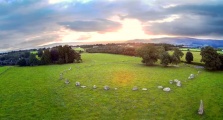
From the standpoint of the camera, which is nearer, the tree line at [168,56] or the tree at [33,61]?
the tree line at [168,56]

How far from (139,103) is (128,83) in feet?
45.8

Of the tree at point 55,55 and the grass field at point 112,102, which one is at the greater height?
the tree at point 55,55

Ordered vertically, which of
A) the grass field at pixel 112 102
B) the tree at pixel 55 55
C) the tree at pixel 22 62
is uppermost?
the tree at pixel 55 55

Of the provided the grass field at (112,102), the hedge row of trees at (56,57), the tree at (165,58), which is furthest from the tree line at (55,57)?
the grass field at (112,102)

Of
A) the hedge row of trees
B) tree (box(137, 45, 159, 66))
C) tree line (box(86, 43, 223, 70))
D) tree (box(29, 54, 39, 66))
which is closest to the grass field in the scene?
tree line (box(86, 43, 223, 70))

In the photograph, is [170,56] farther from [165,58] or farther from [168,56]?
[165,58]

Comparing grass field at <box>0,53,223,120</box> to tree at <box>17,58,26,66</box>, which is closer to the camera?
grass field at <box>0,53,223,120</box>

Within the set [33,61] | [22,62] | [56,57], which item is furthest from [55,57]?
[22,62]

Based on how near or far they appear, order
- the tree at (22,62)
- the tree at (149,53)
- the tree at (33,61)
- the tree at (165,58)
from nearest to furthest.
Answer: the tree at (165,58)
the tree at (149,53)
the tree at (33,61)
the tree at (22,62)

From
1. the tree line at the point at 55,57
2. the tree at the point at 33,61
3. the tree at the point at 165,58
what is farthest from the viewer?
the tree line at the point at 55,57

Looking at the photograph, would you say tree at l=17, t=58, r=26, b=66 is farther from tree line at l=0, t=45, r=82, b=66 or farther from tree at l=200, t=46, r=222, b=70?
tree at l=200, t=46, r=222, b=70

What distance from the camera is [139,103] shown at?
3338 cm

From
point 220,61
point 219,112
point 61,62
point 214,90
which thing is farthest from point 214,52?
point 61,62

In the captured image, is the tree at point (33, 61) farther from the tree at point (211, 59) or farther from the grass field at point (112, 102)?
the tree at point (211, 59)
